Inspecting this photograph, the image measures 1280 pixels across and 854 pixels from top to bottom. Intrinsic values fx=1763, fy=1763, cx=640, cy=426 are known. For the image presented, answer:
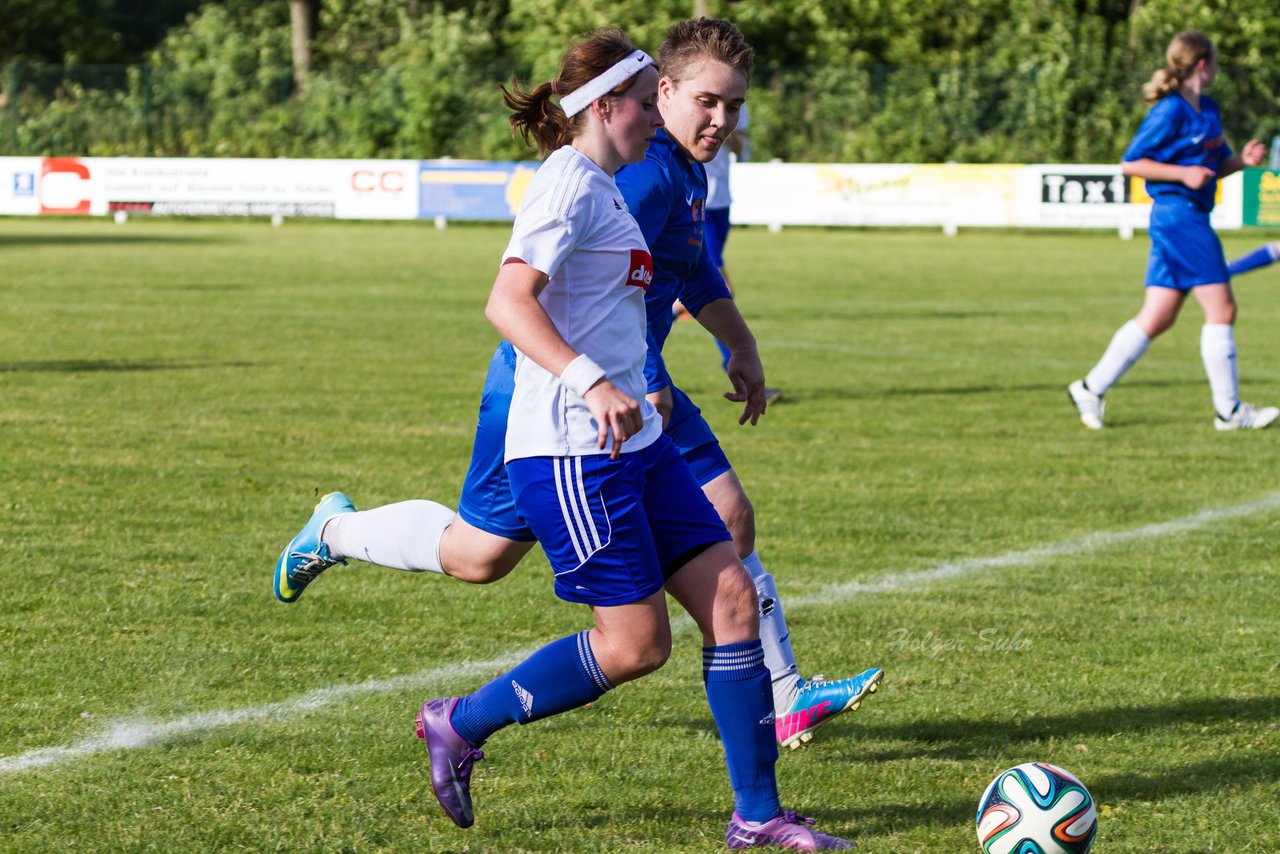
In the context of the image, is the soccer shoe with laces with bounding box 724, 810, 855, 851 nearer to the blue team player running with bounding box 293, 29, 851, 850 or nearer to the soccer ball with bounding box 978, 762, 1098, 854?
the blue team player running with bounding box 293, 29, 851, 850

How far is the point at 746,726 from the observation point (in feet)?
12.1

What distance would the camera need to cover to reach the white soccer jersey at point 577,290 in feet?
11.6

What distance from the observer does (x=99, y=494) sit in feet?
25.1

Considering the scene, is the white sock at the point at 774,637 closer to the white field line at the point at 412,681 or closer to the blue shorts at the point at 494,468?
the blue shorts at the point at 494,468

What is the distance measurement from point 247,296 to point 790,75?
22.2 metres

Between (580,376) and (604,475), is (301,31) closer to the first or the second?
(604,475)

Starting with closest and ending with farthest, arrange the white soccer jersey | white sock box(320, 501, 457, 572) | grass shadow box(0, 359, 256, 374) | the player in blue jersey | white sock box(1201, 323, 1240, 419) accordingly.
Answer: the white soccer jersey, white sock box(320, 501, 457, 572), the player in blue jersey, white sock box(1201, 323, 1240, 419), grass shadow box(0, 359, 256, 374)

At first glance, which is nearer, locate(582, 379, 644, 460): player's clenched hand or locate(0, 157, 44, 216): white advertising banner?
locate(582, 379, 644, 460): player's clenched hand

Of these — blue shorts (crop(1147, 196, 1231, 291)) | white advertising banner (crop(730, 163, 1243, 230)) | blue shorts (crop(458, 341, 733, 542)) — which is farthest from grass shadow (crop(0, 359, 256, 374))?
white advertising banner (crop(730, 163, 1243, 230))

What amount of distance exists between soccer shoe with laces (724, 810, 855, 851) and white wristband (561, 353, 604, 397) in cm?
101

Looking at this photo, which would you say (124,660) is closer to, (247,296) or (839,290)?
(247,296)

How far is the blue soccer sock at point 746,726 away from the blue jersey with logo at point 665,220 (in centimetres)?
99

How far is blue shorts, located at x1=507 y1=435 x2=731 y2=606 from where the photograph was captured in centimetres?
359

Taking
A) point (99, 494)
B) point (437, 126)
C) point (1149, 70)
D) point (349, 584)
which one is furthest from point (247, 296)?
point (1149, 70)
